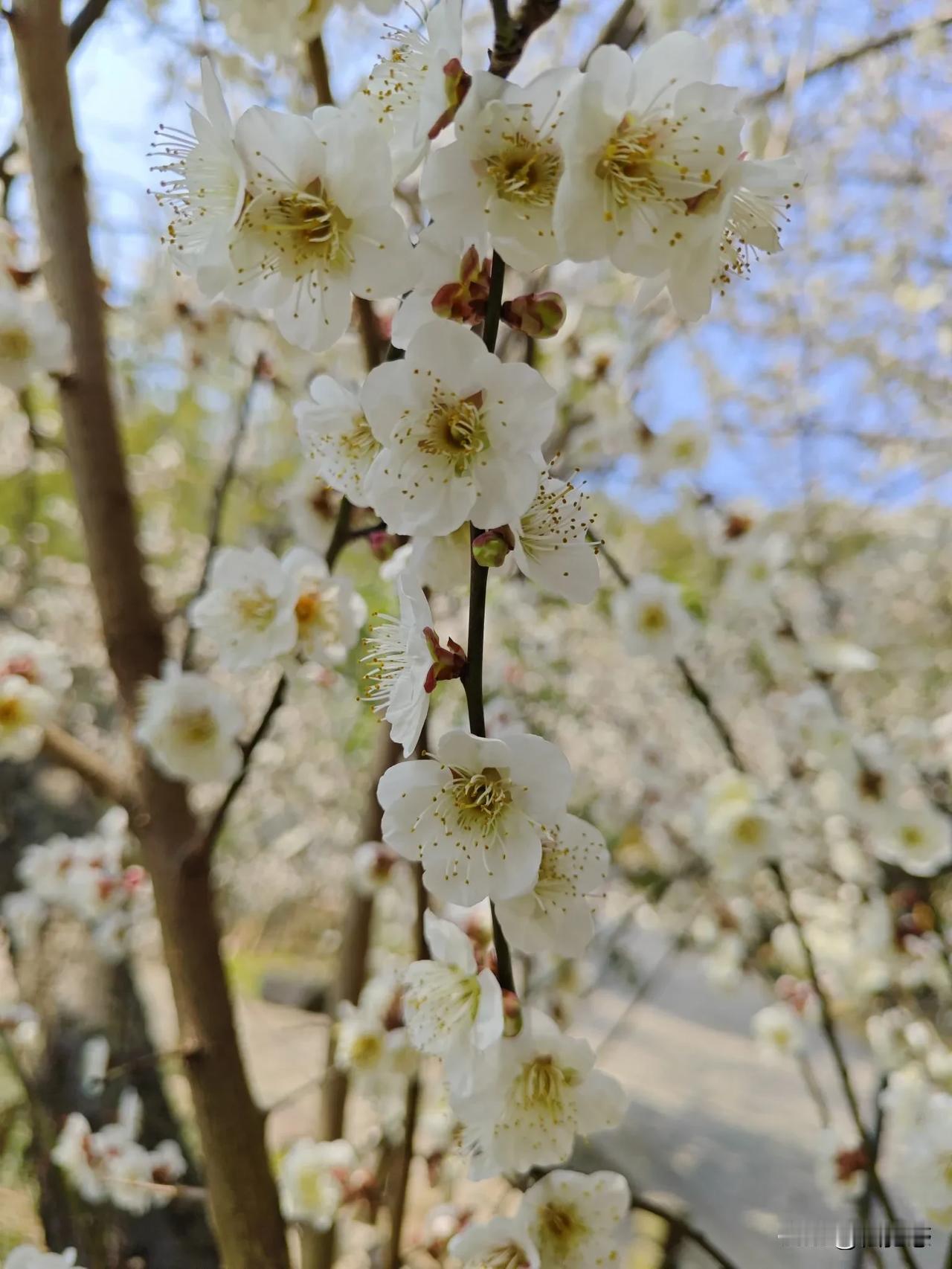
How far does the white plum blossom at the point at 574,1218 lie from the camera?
51 cm

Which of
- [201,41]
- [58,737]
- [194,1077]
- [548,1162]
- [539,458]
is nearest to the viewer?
[539,458]

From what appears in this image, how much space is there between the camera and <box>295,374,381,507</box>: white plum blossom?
1.65 feet

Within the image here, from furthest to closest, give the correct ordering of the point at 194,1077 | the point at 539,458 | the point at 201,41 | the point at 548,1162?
the point at 201,41 → the point at 194,1077 → the point at 548,1162 → the point at 539,458

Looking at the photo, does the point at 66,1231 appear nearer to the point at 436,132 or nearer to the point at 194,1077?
the point at 194,1077

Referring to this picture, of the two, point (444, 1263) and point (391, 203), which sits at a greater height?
point (391, 203)

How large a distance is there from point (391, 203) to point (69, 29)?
2.58 feet

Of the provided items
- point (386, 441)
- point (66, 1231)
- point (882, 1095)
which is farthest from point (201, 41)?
point (882, 1095)

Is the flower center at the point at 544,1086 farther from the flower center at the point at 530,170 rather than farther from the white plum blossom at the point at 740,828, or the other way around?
the white plum blossom at the point at 740,828

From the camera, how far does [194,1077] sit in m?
0.86

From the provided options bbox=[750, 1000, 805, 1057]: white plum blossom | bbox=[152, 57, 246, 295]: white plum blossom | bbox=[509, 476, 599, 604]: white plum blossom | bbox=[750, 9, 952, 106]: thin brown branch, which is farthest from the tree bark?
bbox=[750, 9, 952, 106]: thin brown branch

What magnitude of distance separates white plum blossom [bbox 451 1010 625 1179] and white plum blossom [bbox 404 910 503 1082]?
22 mm

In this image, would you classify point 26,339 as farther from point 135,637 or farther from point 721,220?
point 721,220

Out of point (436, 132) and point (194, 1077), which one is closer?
point (436, 132)

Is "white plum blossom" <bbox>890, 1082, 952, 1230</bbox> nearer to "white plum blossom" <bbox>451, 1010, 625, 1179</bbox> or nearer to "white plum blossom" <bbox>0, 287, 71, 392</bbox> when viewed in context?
"white plum blossom" <bbox>451, 1010, 625, 1179</bbox>
